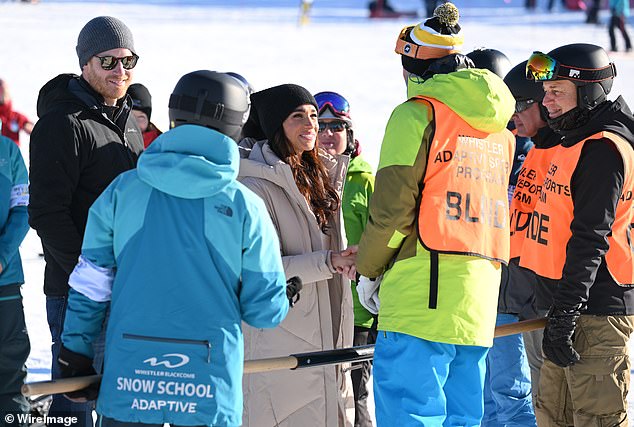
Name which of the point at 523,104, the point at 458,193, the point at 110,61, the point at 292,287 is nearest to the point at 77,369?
the point at 292,287

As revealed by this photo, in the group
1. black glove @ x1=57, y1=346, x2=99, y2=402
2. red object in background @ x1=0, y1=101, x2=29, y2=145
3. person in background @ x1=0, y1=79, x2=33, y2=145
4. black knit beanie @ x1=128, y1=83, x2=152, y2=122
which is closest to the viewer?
black glove @ x1=57, y1=346, x2=99, y2=402

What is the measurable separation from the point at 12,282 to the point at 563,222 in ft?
7.62

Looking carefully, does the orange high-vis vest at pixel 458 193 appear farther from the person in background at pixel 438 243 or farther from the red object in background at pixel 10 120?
the red object in background at pixel 10 120

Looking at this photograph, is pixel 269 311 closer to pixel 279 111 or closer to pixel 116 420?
pixel 116 420

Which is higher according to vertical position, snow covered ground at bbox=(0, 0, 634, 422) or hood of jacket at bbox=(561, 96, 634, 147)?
hood of jacket at bbox=(561, 96, 634, 147)

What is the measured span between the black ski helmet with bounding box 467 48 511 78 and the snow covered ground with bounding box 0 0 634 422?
437 cm

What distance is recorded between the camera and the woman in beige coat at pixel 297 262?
4059 millimetres

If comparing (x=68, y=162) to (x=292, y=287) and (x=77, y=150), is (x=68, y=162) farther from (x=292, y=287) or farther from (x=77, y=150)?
(x=292, y=287)

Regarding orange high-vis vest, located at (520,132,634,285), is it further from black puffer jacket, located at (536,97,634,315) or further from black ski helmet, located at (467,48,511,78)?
black ski helmet, located at (467,48,511,78)

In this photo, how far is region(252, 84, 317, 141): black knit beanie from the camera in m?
4.16

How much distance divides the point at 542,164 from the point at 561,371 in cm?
91

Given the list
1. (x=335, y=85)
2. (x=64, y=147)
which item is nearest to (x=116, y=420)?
(x=64, y=147)

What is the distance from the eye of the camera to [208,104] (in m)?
3.10

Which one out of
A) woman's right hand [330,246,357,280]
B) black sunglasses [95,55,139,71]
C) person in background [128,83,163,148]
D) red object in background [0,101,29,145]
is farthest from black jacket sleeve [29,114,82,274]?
red object in background [0,101,29,145]
